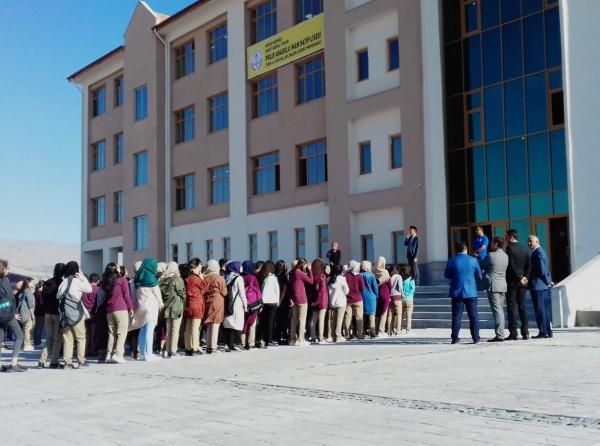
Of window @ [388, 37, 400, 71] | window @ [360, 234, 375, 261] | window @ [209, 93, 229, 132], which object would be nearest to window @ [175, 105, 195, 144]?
window @ [209, 93, 229, 132]

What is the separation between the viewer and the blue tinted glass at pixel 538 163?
23688 mm

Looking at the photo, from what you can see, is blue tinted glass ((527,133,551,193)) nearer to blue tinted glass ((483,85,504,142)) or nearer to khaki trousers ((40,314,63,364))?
blue tinted glass ((483,85,504,142))

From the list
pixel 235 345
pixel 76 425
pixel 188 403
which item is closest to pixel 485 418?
A: pixel 188 403

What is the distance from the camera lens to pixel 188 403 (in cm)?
820

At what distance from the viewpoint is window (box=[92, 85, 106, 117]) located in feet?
154

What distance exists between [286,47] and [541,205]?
44.0ft

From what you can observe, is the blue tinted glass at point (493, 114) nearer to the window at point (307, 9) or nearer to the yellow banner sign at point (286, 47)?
the yellow banner sign at point (286, 47)

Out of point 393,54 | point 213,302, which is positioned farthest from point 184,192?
point 213,302

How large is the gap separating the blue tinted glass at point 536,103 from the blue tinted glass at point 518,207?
2138 millimetres

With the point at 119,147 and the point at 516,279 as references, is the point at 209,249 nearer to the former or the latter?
the point at 119,147

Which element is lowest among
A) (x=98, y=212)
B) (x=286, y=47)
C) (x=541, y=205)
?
(x=541, y=205)

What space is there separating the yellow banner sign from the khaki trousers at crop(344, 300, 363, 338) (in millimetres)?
16481

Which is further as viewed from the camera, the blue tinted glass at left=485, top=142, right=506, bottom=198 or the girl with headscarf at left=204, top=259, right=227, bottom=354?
the blue tinted glass at left=485, top=142, right=506, bottom=198

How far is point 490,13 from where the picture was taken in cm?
2552
